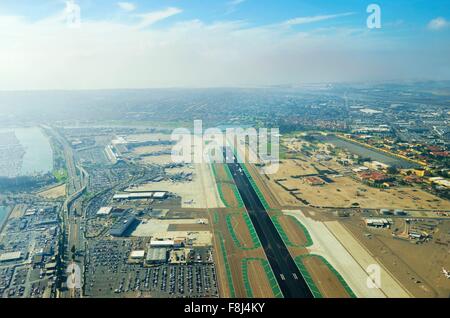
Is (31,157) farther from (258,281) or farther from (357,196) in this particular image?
(357,196)

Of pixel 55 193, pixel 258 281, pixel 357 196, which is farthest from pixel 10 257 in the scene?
pixel 357 196

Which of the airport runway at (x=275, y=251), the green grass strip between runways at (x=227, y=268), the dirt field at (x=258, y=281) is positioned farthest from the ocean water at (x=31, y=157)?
the dirt field at (x=258, y=281)

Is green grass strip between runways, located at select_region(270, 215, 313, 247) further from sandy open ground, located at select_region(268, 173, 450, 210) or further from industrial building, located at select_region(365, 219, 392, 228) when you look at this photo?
industrial building, located at select_region(365, 219, 392, 228)

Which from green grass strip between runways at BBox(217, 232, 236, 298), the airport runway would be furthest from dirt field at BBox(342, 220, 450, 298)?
green grass strip between runways at BBox(217, 232, 236, 298)

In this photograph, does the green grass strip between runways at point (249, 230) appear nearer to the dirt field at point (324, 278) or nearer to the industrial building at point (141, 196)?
the dirt field at point (324, 278)
